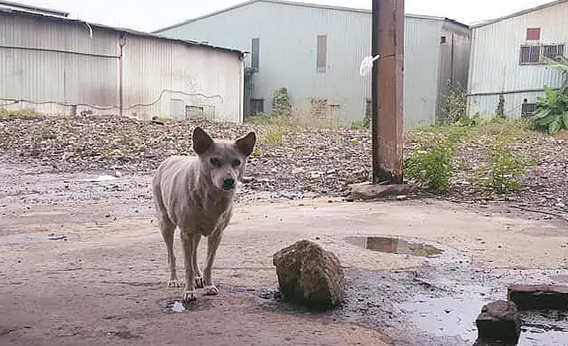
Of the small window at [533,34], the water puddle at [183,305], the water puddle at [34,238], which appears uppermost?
the small window at [533,34]

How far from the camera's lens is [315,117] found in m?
24.7

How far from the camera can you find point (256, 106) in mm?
29922

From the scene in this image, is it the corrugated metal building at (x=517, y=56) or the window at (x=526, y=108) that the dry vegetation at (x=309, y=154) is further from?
the corrugated metal building at (x=517, y=56)

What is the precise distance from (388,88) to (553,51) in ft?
55.6

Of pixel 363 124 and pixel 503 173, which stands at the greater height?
pixel 363 124

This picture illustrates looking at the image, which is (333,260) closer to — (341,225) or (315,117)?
(341,225)

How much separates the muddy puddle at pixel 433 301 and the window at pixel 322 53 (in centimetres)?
2318

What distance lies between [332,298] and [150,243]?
A: 240 cm

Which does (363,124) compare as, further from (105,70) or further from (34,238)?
(34,238)

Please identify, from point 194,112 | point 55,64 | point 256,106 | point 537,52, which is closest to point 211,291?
point 55,64

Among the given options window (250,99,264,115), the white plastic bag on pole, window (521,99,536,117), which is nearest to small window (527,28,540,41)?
window (521,99,536,117)

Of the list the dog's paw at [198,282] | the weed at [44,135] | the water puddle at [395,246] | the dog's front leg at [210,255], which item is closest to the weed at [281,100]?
the weed at [44,135]

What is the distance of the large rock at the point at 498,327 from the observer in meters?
3.09

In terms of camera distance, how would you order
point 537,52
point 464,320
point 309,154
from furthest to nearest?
point 537,52 → point 309,154 → point 464,320
